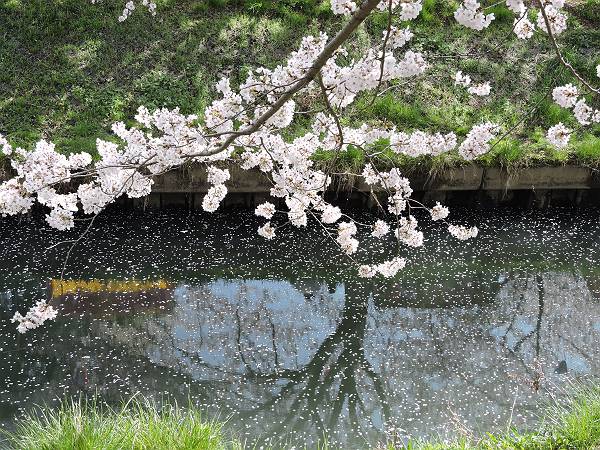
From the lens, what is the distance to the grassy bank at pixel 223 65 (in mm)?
7227

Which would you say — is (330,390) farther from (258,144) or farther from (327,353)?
(258,144)

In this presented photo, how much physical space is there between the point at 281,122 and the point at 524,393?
222 cm

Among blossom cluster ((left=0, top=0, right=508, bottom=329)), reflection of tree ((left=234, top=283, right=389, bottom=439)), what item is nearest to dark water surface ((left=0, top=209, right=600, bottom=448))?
reflection of tree ((left=234, top=283, right=389, bottom=439))

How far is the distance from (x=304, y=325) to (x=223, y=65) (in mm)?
3628

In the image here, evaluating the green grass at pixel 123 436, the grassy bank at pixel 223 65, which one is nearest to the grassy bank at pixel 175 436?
the green grass at pixel 123 436

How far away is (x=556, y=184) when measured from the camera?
696cm

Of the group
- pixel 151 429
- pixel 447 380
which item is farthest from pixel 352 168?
pixel 151 429

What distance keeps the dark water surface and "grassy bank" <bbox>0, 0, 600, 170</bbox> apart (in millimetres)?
1015

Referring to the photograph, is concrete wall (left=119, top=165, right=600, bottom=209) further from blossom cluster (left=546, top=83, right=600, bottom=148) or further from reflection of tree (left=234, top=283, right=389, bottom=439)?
blossom cluster (left=546, top=83, right=600, bottom=148)

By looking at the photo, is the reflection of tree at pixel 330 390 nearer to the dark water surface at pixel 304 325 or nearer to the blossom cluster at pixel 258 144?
the dark water surface at pixel 304 325

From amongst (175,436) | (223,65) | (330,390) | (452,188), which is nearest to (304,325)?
(330,390)

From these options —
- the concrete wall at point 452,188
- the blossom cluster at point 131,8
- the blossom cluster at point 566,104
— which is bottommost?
the concrete wall at point 452,188

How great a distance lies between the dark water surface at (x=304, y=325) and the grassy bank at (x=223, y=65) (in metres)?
1.01

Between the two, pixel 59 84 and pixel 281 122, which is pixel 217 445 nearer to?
pixel 281 122
